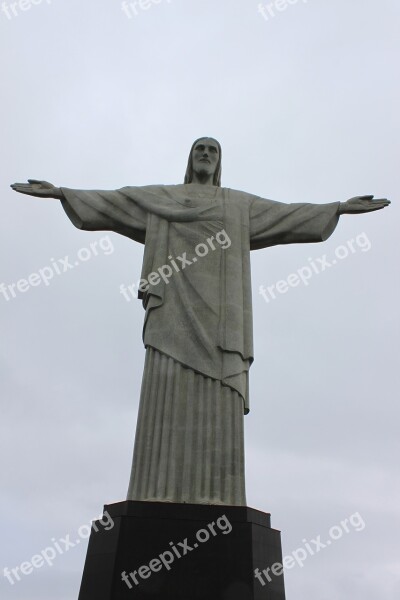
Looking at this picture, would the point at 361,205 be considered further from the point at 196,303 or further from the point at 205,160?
the point at 196,303

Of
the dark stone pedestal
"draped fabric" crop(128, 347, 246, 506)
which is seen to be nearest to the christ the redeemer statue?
"draped fabric" crop(128, 347, 246, 506)

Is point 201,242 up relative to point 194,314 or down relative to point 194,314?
up

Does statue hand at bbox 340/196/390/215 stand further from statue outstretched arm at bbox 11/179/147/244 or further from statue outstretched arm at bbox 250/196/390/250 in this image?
statue outstretched arm at bbox 11/179/147/244

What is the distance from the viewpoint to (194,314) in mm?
9375

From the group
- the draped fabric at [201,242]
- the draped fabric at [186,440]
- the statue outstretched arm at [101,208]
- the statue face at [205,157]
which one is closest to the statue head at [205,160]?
the statue face at [205,157]

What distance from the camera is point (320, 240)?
35.6ft

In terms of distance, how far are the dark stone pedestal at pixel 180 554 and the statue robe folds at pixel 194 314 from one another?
1.36ft

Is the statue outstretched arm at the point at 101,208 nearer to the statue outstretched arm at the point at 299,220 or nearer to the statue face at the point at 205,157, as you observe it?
the statue face at the point at 205,157

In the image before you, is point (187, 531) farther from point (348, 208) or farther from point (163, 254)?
point (348, 208)

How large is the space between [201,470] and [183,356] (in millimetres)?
1755

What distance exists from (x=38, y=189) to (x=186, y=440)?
209 inches

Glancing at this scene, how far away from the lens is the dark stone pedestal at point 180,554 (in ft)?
23.6

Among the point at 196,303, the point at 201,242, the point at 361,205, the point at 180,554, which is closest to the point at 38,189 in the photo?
the point at 201,242

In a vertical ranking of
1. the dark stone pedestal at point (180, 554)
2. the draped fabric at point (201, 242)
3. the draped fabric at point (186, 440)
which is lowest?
the dark stone pedestal at point (180, 554)
